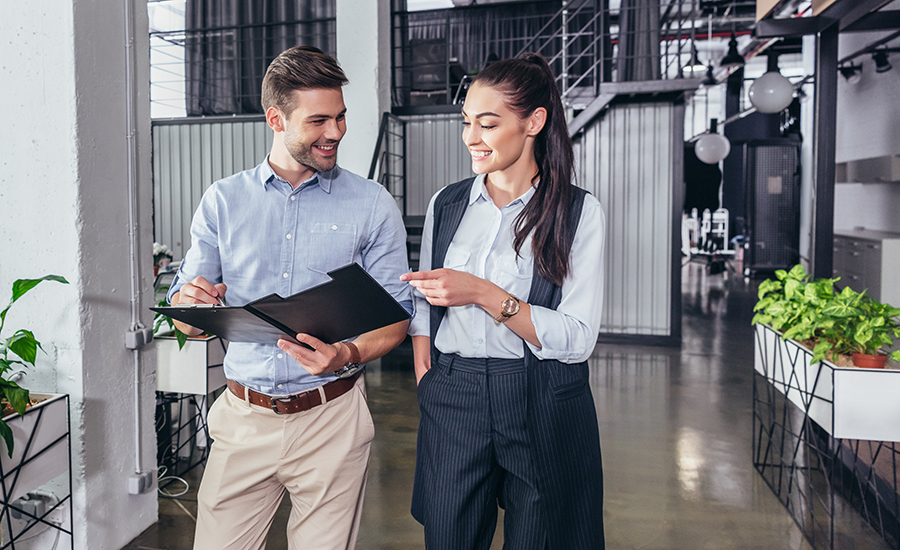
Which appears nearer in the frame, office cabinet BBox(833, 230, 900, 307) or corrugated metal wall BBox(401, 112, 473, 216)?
office cabinet BBox(833, 230, 900, 307)

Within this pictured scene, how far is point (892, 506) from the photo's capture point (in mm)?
3008

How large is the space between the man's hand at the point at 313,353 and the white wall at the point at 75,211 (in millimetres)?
1407

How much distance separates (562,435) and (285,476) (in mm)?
675

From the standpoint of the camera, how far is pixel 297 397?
154 centimetres

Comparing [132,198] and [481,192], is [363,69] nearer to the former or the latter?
[132,198]

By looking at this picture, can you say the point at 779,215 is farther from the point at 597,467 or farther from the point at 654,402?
the point at 597,467

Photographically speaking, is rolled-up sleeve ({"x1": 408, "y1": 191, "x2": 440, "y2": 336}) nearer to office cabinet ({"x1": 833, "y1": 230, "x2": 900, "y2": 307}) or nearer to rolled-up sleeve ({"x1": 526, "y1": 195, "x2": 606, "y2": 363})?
rolled-up sleeve ({"x1": 526, "y1": 195, "x2": 606, "y2": 363})

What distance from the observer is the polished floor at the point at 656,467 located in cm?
285

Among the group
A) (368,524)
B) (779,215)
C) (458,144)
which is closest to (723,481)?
(368,524)

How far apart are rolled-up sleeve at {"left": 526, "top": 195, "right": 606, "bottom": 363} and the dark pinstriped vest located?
3cm

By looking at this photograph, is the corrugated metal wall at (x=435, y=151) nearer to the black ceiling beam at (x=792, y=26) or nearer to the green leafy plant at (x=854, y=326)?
the black ceiling beam at (x=792, y=26)

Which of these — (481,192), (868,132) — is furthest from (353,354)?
(868,132)

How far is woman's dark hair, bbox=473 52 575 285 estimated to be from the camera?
138cm

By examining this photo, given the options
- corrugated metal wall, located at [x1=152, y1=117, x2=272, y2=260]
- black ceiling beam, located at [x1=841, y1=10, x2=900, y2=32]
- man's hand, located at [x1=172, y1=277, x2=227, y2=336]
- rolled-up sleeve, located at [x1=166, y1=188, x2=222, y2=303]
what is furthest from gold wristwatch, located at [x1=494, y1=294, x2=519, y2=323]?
corrugated metal wall, located at [x1=152, y1=117, x2=272, y2=260]
